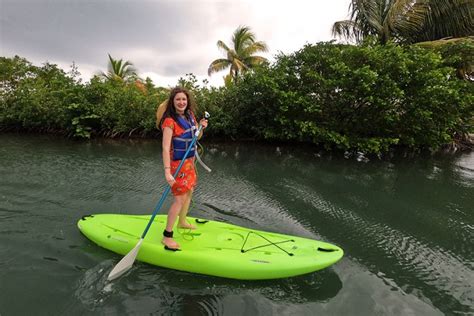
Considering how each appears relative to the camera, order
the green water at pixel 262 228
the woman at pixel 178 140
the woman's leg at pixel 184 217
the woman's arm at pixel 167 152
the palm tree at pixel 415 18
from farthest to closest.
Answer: the palm tree at pixel 415 18
the woman's leg at pixel 184 217
the woman at pixel 178 140
the woman's arm at pixel 167 152
the green water at pixel 262 228

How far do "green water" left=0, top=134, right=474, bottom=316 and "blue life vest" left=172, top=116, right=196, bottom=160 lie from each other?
51.1 inches

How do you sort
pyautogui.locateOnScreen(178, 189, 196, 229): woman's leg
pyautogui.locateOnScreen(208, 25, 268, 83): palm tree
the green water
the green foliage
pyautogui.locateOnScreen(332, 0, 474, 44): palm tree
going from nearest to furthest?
the green water, pyautogui.locateOnScreen(178, 189, 196, 229): woman's leg, the green foliage, pyautogui.locateOnScreen(332, 0, 474, 44): palm tree, pyautogui.locateOnScreen(208, 25, 268, 83): palm tree

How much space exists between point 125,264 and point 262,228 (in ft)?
6.82

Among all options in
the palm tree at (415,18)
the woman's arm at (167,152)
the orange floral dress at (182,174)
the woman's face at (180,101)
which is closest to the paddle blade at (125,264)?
the orange floral dress at (182,174)

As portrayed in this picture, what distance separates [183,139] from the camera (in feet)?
10.4

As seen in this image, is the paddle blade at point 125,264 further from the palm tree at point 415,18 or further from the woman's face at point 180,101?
the palm tree at point 415,18

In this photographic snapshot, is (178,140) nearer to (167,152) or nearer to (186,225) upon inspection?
(167,152)

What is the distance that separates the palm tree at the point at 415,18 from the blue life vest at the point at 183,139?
12307 mm

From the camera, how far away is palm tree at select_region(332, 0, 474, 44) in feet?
41.1

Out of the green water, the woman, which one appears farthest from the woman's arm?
the green water

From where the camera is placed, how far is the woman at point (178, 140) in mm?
3033

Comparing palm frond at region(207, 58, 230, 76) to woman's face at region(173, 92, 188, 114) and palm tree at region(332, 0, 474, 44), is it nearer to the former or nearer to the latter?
palm tree at region(332, 0, 474, 44)

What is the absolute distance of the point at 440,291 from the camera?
302 centimetres

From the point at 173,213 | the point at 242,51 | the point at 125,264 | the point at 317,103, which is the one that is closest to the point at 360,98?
the point at 317,103
